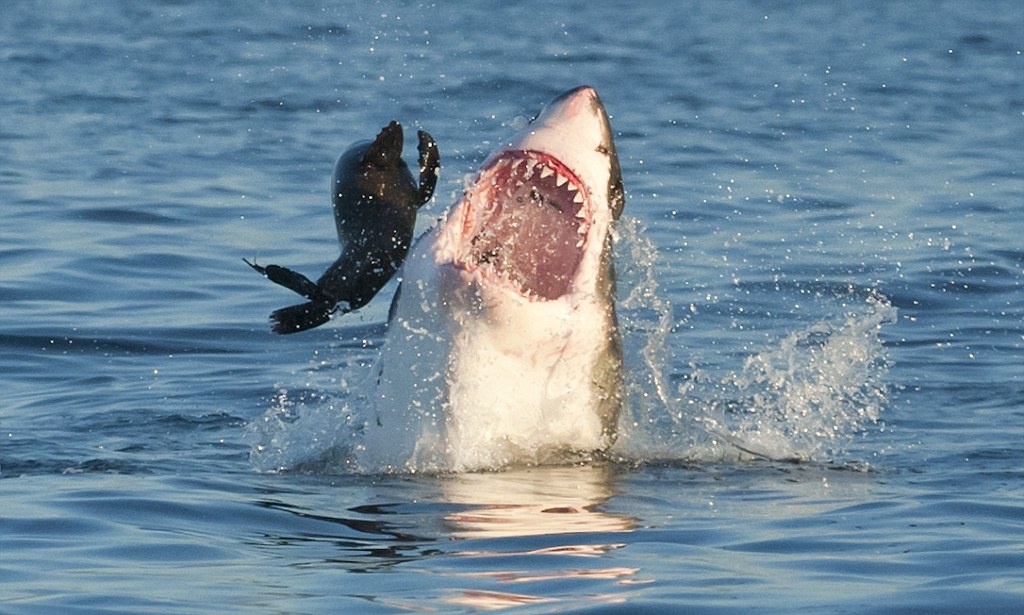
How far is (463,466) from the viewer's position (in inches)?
268

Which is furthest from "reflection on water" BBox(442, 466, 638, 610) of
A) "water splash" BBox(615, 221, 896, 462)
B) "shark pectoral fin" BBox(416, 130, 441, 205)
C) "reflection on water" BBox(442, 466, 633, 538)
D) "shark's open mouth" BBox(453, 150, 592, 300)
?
"shark pectoral fin" BBox(416, 130, 441, 205)

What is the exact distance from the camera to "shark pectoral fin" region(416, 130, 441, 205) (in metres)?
6.33

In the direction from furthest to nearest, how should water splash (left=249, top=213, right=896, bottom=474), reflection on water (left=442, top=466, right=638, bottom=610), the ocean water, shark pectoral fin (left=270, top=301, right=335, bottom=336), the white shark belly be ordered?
water splash (left=249, top=213, right=896, bottom=474), shark pectoral fin (left=270, top=301, right=335, bottom=336), the white shark belly, the ocean water, reflection on water (left=442, top=466, right=638, bottom=610)

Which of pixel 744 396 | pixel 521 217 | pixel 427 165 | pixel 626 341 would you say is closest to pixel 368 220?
pixel 427 165

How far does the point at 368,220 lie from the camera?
6.52m

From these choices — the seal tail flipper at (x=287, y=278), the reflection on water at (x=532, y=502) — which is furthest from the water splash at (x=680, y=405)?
the seal tail flipper at (x=287, y=278)

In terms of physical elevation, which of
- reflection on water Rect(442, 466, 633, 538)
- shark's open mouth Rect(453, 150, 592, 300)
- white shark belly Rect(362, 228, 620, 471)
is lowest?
reflection on water Rect(442, 466, 633, 538)

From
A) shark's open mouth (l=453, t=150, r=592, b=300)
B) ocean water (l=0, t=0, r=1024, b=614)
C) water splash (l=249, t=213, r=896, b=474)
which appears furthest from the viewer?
water splash (l=249, t=213, r=896, b=474)

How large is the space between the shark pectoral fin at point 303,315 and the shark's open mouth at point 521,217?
524 mm

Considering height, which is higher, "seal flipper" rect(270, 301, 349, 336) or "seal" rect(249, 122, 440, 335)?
"seal" rect(249, 122, 440, 335)

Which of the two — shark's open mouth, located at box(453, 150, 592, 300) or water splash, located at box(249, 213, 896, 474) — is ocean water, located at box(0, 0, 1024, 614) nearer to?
water splash, located at box(249, 213, 896, 474)

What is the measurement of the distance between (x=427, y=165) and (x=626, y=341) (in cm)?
133

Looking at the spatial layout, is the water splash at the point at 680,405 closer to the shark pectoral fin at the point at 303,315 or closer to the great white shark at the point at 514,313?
the great white shark at the point at 514,313

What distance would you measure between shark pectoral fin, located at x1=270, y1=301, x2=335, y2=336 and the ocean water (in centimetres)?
61
